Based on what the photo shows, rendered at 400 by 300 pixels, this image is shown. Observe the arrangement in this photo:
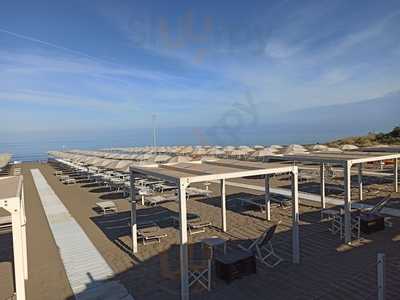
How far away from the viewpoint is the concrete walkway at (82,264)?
441 cm

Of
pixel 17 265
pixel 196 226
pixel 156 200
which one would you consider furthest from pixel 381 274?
pixel 156 200

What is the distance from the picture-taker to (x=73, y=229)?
25.8ft

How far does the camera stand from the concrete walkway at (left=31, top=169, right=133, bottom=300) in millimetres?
4410

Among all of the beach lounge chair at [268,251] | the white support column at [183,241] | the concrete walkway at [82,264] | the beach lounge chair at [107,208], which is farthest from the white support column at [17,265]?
the beach lounge chair at [107,208]

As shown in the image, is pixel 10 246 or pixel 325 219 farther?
→ pixel 325 219

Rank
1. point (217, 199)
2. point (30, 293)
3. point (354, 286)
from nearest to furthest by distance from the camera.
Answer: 1. point (354, 286)
2. point (30, 293)
3. point (217, 199)

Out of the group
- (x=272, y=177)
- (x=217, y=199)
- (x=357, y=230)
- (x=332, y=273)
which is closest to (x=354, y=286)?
(x=332, y=273)

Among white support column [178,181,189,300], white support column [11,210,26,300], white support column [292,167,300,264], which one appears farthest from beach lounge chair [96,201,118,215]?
white support column [292,167,300,264]

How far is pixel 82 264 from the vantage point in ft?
18.1

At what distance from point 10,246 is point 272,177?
12.5 metres

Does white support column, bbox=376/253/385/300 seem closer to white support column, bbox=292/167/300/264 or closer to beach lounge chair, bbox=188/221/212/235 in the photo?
white support column, bbox=292/167/300/264

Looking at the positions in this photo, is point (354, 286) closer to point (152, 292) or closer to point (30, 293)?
point (152, 292)

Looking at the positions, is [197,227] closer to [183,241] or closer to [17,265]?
[183,241]

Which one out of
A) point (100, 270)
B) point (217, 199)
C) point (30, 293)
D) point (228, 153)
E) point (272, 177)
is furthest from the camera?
point (228, 153)
